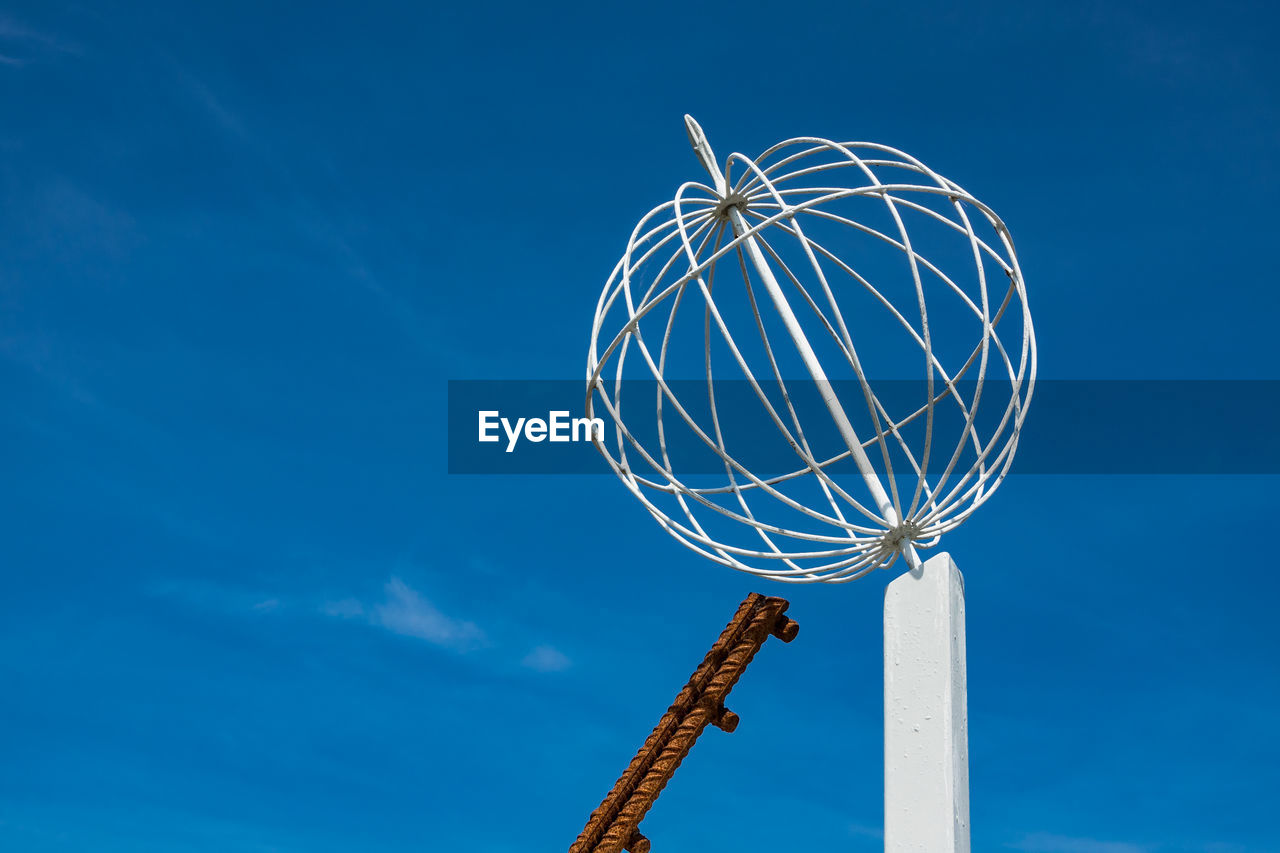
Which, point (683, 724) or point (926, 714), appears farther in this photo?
point (683, 724)

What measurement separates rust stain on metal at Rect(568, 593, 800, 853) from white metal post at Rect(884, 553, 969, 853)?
109 cm

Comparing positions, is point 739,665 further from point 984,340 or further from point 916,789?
point 984,340

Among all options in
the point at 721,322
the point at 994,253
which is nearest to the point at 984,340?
the point at 994,253

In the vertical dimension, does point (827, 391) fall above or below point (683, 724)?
above

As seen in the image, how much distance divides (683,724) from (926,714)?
202cm

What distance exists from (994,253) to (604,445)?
12.6 feet

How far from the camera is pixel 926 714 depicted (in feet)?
31.0

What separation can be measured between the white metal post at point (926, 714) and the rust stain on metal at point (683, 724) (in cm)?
109

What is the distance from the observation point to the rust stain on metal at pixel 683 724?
9648 millimetres

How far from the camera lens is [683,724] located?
10133 mm

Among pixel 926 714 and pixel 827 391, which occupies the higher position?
pixel 827 391

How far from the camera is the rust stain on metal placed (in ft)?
31.7

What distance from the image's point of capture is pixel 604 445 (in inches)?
440

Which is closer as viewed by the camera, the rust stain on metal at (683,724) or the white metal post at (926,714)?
the white metal post at (926,714)
